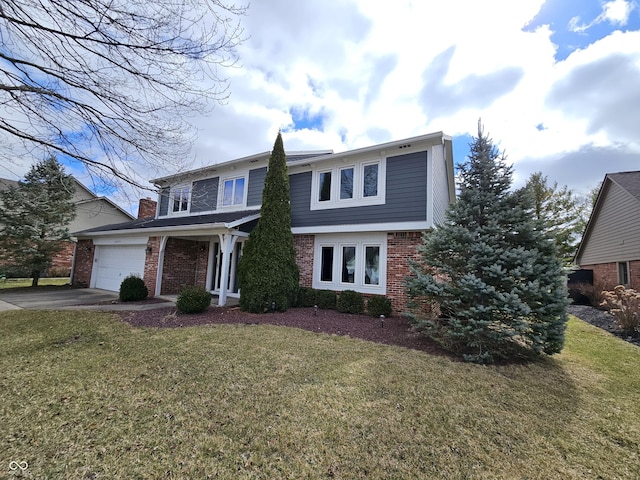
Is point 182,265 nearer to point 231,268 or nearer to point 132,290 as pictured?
point 231,268

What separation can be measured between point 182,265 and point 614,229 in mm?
22023

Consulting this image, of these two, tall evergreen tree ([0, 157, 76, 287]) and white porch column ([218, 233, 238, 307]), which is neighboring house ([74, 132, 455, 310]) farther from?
tall evergreen tree ([0, 157, 76, 287])

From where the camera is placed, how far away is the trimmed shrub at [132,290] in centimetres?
1058

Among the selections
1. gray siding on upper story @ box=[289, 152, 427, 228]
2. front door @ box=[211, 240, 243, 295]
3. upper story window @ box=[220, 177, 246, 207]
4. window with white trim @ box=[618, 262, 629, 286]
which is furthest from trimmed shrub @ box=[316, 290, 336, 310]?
window with white trim @ box=[618, 262, 629, 286]

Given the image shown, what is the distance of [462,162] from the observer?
21.4 feet

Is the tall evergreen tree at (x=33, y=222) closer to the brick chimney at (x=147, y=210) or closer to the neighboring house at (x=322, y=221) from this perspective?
the neighboring house at (x=322, y=221)

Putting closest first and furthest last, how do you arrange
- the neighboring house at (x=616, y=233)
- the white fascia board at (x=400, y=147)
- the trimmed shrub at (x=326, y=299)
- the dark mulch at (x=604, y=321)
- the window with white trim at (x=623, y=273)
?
1. the dark mulch at (x=604, y=321)
2. the white fascia board at (x=400, y=147)
3. the trimmed shrub at (x=326, y=299)
4. the neighboring house at (x=616, y=233)
5. the window with white trim at (x=623, y=273)

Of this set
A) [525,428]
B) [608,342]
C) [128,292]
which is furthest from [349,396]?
[128,292]

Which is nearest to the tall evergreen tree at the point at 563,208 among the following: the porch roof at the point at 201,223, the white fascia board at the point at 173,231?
the porch roof at the point at 201,223

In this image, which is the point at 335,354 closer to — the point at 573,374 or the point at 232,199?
the point at 573,374

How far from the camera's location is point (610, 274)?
15.1m

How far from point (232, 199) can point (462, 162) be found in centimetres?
967

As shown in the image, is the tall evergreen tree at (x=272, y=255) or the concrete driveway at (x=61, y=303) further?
the concrete driveway at (x=61, y=303)

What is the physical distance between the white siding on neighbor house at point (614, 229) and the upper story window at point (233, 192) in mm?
→ 17800
